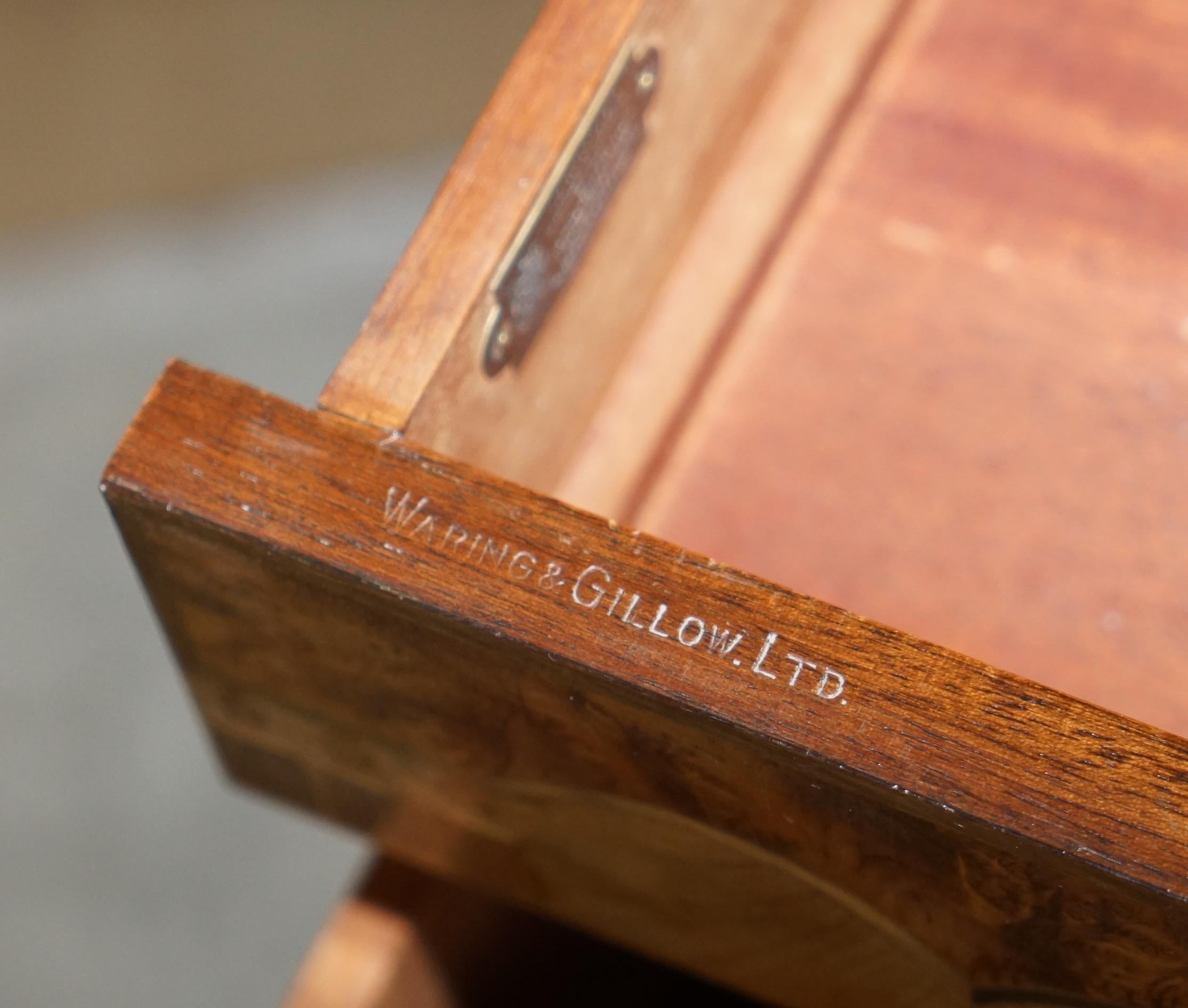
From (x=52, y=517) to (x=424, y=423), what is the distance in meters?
1.06

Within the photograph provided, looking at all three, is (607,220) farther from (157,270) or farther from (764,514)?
(157,270)

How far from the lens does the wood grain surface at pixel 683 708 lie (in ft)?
1.19

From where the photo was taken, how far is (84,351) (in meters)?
1.46

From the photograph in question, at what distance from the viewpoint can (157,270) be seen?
1.49 m

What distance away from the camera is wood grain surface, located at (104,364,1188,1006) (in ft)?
1.19

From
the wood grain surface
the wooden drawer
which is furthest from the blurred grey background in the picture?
the wood grain surface

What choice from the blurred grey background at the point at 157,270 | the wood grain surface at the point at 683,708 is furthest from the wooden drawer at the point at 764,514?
the blurred grey background at the point at 157,270

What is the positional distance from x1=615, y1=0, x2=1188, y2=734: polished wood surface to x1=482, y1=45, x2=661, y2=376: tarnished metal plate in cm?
11

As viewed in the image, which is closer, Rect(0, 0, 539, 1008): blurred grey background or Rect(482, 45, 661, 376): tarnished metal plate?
Rect(482, 45, 661, 376): tarnished metal plate

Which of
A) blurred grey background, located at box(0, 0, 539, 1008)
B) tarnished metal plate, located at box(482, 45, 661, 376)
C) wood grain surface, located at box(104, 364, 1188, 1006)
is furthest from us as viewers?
blurred grey background, located at box(0, 0, 539, 1008)

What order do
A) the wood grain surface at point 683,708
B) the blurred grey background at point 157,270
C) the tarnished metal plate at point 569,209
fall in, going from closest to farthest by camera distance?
the wood grain surface at point 683,708 < the tarnished metal plate at point 569,209 < the blurred grey background at point 157,270

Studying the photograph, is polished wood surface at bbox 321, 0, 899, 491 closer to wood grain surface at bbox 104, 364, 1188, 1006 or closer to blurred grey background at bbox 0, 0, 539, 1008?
wood grain surface at bbox 104, 364, 1188, 1006

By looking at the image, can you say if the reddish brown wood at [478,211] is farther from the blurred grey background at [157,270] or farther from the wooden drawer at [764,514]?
the blurred grey background at [157,270]

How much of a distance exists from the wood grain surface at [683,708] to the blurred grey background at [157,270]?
88 centimetres
